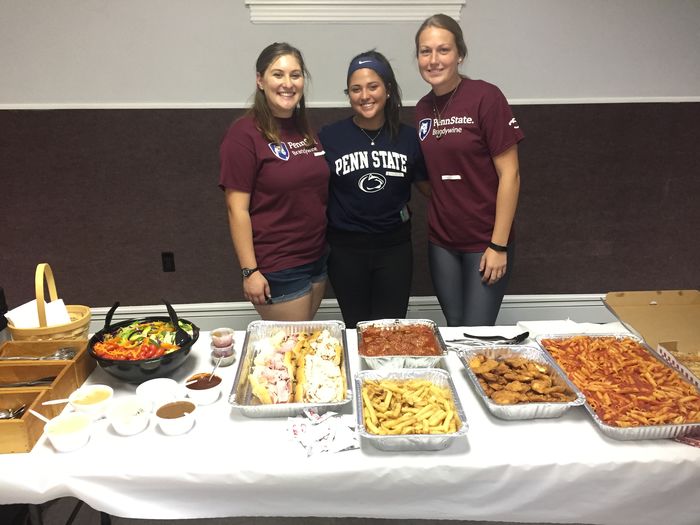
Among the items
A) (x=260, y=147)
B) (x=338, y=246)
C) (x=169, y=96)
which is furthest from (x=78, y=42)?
(x=338, y=246)

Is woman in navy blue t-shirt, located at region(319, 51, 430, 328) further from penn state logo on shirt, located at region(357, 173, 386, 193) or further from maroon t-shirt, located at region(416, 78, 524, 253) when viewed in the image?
maroon t-shirt, located at region(416, 78, 524, 253)

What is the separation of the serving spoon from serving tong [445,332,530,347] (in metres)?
1.18

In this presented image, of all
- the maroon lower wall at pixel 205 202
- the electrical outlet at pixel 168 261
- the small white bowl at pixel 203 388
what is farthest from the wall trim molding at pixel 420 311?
the small white bowl at pixel 203 388

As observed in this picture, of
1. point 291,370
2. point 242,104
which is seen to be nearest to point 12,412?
point 291,370

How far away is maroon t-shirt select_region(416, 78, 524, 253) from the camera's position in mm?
1928

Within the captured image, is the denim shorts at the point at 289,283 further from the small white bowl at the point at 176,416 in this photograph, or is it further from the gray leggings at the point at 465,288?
the small white bowl at the point at 176,416

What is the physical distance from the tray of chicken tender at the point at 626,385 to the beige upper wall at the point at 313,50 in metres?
1.94

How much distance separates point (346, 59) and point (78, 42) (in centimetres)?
154

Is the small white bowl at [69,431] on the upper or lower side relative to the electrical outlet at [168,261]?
upper

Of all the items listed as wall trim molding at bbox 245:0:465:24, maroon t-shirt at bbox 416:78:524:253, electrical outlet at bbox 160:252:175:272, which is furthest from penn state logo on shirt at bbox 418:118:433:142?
electrical outlet at bbox 160:252:175:272

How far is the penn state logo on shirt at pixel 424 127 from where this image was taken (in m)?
2.02

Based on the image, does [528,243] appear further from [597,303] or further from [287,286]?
[287,286]

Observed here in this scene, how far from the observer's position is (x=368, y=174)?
6.60ft

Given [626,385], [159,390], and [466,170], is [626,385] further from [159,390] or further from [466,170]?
[159,390]
